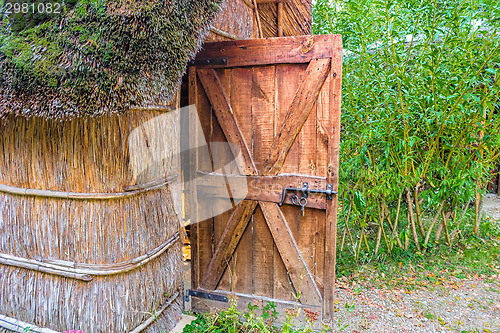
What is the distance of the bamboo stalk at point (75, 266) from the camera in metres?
2.17

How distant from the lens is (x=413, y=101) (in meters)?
3.27

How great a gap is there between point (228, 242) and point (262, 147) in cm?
88

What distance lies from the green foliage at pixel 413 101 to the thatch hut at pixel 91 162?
185 centimetres

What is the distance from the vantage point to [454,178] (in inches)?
136

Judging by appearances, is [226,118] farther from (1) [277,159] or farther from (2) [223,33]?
(2) [223,33]

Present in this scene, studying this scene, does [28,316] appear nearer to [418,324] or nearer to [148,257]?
[148,257]

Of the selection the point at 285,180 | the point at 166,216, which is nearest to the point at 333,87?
the point at 285,180

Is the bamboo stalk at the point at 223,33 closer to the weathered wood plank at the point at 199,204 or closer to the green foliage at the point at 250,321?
the weathered wood plank at the point at 199,204

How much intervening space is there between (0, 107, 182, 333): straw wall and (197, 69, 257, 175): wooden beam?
18.9 inches

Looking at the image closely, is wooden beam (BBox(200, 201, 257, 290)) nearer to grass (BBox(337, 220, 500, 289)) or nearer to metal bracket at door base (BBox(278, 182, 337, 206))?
metal bracket at door base (BBox(278, 182, 337, 206))

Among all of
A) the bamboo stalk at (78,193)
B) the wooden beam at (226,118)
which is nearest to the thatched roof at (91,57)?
the bamboo stalk at (78,193)

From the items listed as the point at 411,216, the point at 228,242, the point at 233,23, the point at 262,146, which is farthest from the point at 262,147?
the point at 411,216

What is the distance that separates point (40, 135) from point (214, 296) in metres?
1.89

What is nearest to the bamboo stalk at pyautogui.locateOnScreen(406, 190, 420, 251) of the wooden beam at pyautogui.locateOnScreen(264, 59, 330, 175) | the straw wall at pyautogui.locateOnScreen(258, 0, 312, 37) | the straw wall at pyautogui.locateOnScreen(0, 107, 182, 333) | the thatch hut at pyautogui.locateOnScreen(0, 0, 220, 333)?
the wooden beam at pyautogui.locateOnScreen(264, 59, 330, 175)
